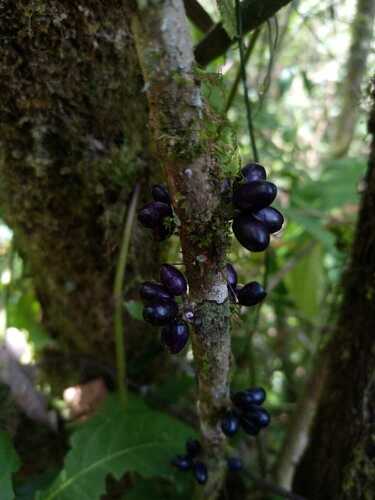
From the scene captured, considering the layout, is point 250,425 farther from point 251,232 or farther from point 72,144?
point 72,144

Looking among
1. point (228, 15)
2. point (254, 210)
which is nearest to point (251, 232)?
point (254, 210)

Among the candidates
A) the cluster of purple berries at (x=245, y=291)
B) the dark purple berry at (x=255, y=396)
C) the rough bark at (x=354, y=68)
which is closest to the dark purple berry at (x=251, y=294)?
the cluster of purple berries at (x=245, y=291)

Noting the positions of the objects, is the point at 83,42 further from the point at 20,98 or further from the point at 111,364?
the point at 111,364

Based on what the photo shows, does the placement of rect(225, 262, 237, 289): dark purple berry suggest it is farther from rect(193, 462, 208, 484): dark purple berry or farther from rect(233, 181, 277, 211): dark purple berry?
rect(193, 462, 208, 484): dark purple berry

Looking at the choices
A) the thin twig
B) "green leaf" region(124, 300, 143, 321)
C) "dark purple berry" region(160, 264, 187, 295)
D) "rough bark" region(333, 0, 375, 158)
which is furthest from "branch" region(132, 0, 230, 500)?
"rough bark" region(333, 0, 375, 158)

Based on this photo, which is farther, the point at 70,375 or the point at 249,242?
the point at 70,375

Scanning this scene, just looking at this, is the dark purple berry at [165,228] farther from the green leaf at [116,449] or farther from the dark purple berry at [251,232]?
the green leaf at [116,449]

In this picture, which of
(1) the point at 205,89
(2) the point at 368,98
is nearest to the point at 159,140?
(1) the point at 205,89
